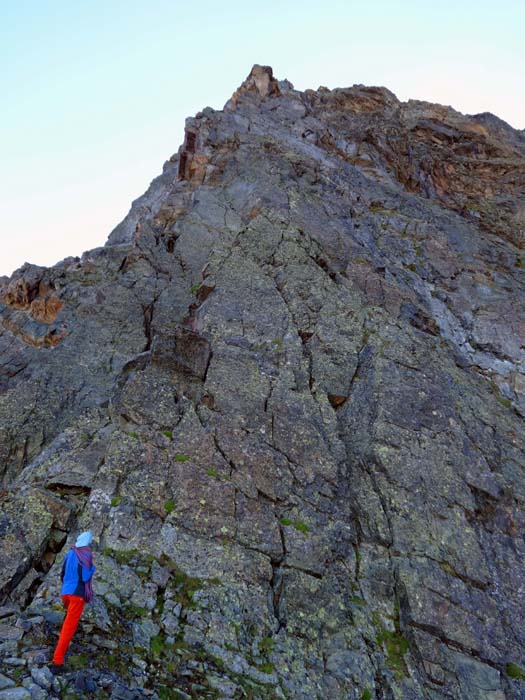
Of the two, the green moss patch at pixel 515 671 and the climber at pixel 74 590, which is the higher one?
the climber at pixel 74 590

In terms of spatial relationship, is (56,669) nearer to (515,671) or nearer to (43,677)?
(43,677)

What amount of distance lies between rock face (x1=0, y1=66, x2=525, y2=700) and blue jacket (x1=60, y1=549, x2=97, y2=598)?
4.78 feet

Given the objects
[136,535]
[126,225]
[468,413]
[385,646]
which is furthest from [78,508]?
[126,225]

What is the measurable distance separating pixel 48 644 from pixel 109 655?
1.39 meters

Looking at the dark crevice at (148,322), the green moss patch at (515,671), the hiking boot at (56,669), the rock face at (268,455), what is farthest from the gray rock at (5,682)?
the dark crevice at (148,322)

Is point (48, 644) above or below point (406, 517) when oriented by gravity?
above

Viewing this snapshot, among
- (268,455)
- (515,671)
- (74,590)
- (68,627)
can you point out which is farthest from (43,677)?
(515,671)

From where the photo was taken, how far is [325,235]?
35.3 meters

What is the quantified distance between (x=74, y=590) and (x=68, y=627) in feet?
2.41

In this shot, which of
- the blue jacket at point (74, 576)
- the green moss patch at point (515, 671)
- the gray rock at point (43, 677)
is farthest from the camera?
the green moss patch at point (515, 671)

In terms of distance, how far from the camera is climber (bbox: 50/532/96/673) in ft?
39.6

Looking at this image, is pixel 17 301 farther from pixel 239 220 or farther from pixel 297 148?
pixel 297 148

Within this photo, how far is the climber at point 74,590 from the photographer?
12062mm

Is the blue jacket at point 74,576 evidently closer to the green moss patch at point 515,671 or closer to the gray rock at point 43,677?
the gray rock at point 43,677
